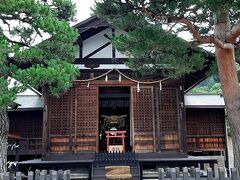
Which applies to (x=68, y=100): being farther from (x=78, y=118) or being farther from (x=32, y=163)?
(x=32, y=163)

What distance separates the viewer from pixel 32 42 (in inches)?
295

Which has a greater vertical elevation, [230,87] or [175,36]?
[175,36]

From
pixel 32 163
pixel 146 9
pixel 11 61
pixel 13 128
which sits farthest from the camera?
pixel 13 128

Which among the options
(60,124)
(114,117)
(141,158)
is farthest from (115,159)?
(114,117)

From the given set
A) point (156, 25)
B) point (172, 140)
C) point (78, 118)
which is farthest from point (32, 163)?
point (156, 25)

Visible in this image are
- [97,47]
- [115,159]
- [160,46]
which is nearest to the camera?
[160,46]

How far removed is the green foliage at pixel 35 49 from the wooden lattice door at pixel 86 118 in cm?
261

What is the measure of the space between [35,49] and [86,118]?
3933 millimetres

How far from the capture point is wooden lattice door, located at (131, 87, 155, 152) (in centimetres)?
1002

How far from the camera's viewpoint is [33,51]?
6.77 metres

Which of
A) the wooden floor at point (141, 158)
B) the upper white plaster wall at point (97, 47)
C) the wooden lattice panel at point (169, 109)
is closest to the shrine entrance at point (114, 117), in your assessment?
the upper white plaster wall at point (97, 47)

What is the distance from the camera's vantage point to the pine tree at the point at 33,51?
248 inches

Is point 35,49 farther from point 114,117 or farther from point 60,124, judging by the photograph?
point 114,117

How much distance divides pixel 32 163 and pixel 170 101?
201 inches
